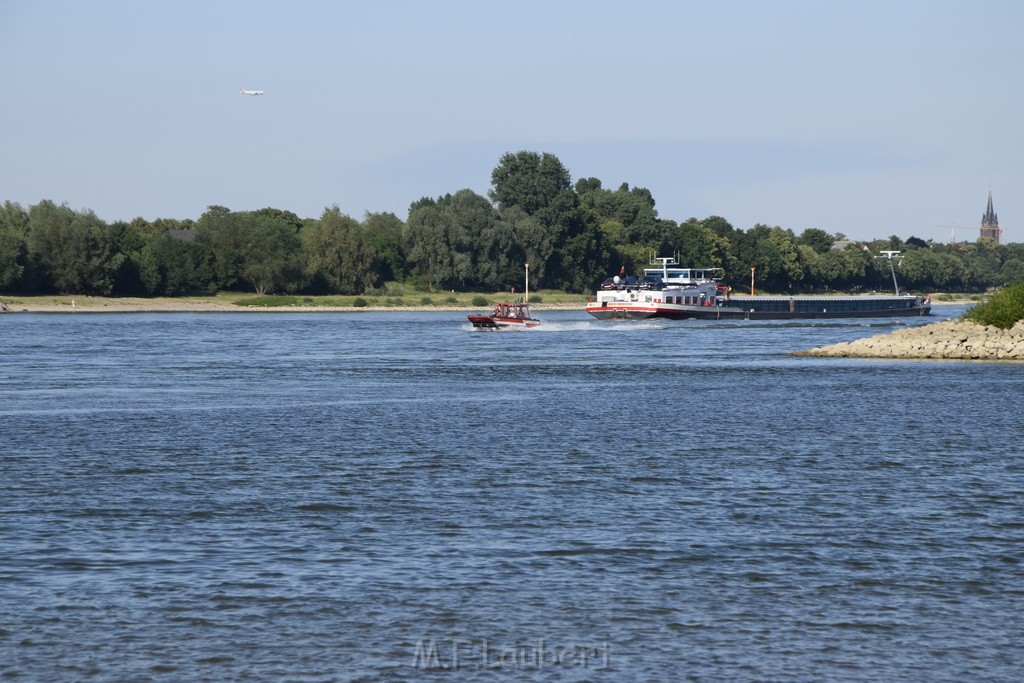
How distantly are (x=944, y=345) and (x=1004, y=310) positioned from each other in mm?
6892

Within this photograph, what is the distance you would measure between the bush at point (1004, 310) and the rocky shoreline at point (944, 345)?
830 mm

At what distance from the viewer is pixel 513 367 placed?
223 feet

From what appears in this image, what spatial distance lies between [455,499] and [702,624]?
9.43 meters

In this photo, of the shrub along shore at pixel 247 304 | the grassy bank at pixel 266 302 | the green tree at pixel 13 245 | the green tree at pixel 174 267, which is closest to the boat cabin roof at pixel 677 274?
the shrub along shore at pixel 247 304

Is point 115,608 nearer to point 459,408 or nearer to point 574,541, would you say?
point 574,541

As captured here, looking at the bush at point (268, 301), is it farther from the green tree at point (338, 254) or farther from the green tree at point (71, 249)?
the green tree at point (71, 249)

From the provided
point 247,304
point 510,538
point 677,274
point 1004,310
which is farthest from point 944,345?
point 247,304

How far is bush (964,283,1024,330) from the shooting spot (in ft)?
249

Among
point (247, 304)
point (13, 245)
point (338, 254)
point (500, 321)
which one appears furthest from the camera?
point (338, 254)

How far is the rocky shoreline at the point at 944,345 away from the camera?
7019 cm

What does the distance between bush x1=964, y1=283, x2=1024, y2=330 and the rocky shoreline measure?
83 centimetres

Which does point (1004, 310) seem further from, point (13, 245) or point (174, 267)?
point (174, 267)

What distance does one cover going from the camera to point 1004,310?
Result: 7662cm

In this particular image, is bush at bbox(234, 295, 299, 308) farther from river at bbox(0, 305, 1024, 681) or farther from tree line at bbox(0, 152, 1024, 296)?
river at bbox(0, 305, 1024, 681)
